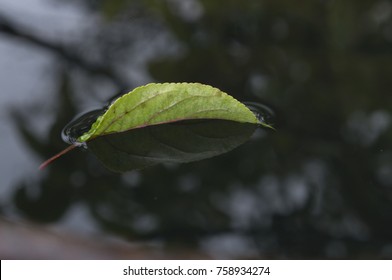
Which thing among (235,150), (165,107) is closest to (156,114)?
(165,107)

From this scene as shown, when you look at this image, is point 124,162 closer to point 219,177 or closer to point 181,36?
point 219,177

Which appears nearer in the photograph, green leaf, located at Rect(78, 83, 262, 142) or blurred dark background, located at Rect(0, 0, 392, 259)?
blurred dark background, located at Rect(0, 0, 392, 259)

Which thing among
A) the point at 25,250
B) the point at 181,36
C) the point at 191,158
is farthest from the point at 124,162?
the point at 181,36

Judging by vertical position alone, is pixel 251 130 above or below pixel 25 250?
above

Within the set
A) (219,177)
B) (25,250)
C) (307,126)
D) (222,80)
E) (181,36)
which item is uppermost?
(181,36)

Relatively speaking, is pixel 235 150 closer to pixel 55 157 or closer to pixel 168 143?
pixel 168 143
